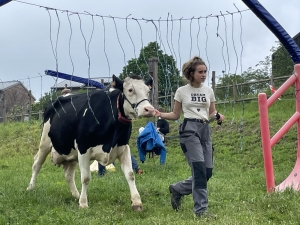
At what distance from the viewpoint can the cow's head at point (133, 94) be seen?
21.5 feet

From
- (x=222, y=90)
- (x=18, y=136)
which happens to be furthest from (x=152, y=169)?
(x=18, y=136)

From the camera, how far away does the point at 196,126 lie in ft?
18.7

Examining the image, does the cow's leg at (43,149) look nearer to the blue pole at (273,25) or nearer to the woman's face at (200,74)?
the woman's face at (200,74)

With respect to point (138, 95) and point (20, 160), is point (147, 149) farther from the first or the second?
point (20, 160)

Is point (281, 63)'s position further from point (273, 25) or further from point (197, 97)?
point (197, 97)

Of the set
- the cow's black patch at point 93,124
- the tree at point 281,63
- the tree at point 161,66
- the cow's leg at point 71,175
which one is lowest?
the cow's leg at point 71,175

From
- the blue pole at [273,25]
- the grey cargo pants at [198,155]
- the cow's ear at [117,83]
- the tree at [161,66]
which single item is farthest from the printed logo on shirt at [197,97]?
the blue pole at [273,25]

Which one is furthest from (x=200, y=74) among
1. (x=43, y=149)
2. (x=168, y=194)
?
(x=43, y=149)

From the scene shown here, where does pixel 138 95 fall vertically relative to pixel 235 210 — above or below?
above

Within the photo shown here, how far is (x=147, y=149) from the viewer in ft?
35.1

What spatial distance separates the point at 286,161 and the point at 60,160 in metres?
5.34

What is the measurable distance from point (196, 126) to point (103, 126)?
6.13 ft

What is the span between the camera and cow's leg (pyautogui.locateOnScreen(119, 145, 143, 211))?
256 inches

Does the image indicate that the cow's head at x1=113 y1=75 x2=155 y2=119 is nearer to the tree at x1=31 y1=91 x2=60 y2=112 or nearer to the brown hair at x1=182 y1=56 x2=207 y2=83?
the brown hair at x1=182 y1=56 x2=207 y2=83
